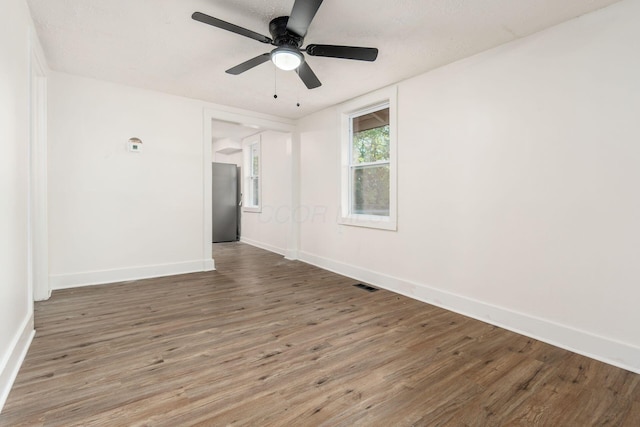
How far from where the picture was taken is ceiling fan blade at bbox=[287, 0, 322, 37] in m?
1.88

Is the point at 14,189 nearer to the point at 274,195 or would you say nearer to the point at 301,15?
the point at 301,15

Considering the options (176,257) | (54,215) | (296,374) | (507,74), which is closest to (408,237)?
(507,74)

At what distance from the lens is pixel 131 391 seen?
173 centimetres

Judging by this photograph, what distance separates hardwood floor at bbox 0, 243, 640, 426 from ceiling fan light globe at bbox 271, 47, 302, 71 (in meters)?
2.23

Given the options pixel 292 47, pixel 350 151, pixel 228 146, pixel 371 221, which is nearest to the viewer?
pixel 292 47

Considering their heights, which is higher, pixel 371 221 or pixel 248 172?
pixel 248 172

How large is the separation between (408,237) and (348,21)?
2.32 m

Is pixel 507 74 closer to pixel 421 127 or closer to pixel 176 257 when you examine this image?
pixel 421 127

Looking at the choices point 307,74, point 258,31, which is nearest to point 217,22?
point 258,31

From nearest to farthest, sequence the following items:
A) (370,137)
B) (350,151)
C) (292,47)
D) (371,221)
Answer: (292,47)
(371,221)
(370,137)
(350,151)

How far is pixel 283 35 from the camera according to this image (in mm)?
2344

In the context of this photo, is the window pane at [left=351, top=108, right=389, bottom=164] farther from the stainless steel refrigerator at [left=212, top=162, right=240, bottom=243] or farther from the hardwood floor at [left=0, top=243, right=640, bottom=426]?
the stainless steel refrigerator at [left=212, top=162, right=240, bottom=243]

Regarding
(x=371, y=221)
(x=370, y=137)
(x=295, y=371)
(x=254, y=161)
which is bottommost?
(x=295, y=371)

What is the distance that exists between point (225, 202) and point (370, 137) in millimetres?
4542
